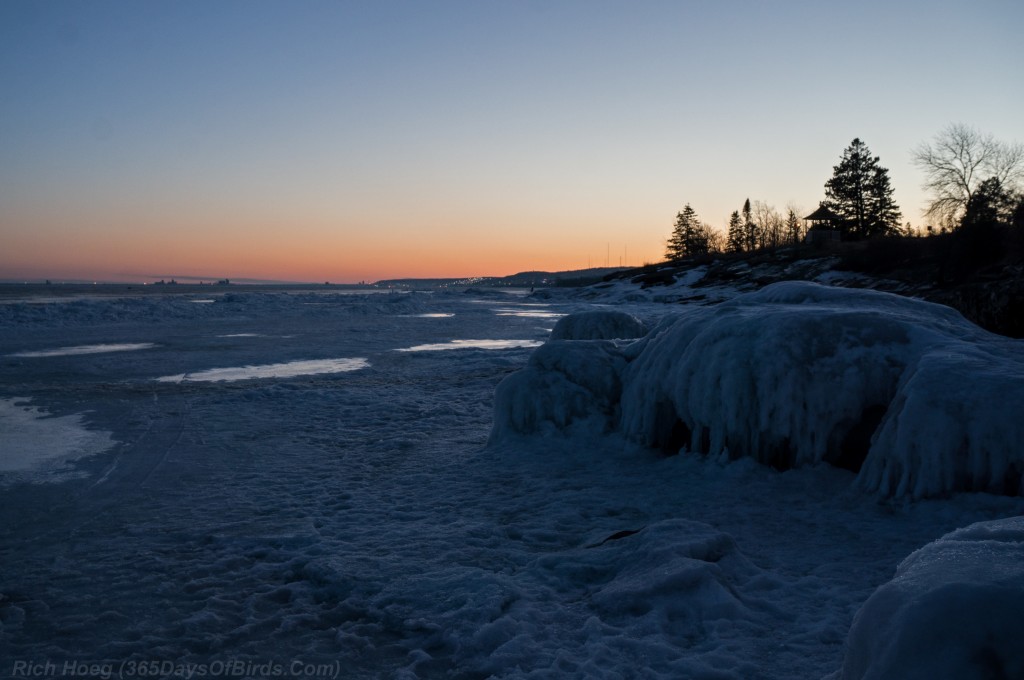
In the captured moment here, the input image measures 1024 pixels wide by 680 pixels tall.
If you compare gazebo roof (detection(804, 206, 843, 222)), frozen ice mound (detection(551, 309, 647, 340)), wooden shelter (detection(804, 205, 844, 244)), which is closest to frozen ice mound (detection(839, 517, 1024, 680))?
frozen ice mound (detection(551, 309, 647, 340))

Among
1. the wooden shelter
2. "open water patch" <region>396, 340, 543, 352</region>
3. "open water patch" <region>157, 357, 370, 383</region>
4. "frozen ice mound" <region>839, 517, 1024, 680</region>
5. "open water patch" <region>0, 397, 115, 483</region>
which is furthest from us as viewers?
the wooden shelter

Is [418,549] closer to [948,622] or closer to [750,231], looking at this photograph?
[948,622]

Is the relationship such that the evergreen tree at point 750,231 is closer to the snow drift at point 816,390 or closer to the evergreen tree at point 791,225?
the evergreen tree at point 791,225

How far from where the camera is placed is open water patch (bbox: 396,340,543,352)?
18438 millimetres

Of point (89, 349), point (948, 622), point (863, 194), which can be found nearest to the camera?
point (948, 622)

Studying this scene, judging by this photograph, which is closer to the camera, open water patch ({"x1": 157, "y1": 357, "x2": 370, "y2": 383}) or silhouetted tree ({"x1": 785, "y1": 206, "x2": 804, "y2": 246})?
open water patch ({"x1": 157, "y1": 357, "x2": 370, "y2": 383})

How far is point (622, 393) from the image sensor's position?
7.77m

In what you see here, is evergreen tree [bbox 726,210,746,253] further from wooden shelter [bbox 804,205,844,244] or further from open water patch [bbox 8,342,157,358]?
open water patch [bbox 8,342,157,358]

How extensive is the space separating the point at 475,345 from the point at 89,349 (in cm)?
1092

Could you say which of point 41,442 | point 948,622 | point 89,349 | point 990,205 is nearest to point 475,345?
point 89,349

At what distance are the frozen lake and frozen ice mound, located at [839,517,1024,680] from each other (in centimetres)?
111

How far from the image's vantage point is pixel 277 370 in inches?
543

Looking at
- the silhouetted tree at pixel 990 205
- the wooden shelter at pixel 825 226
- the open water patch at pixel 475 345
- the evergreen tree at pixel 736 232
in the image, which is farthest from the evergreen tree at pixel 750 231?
the open water patch at pixel 475 345

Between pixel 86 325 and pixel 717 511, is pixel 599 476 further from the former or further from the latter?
pixel 86 325
